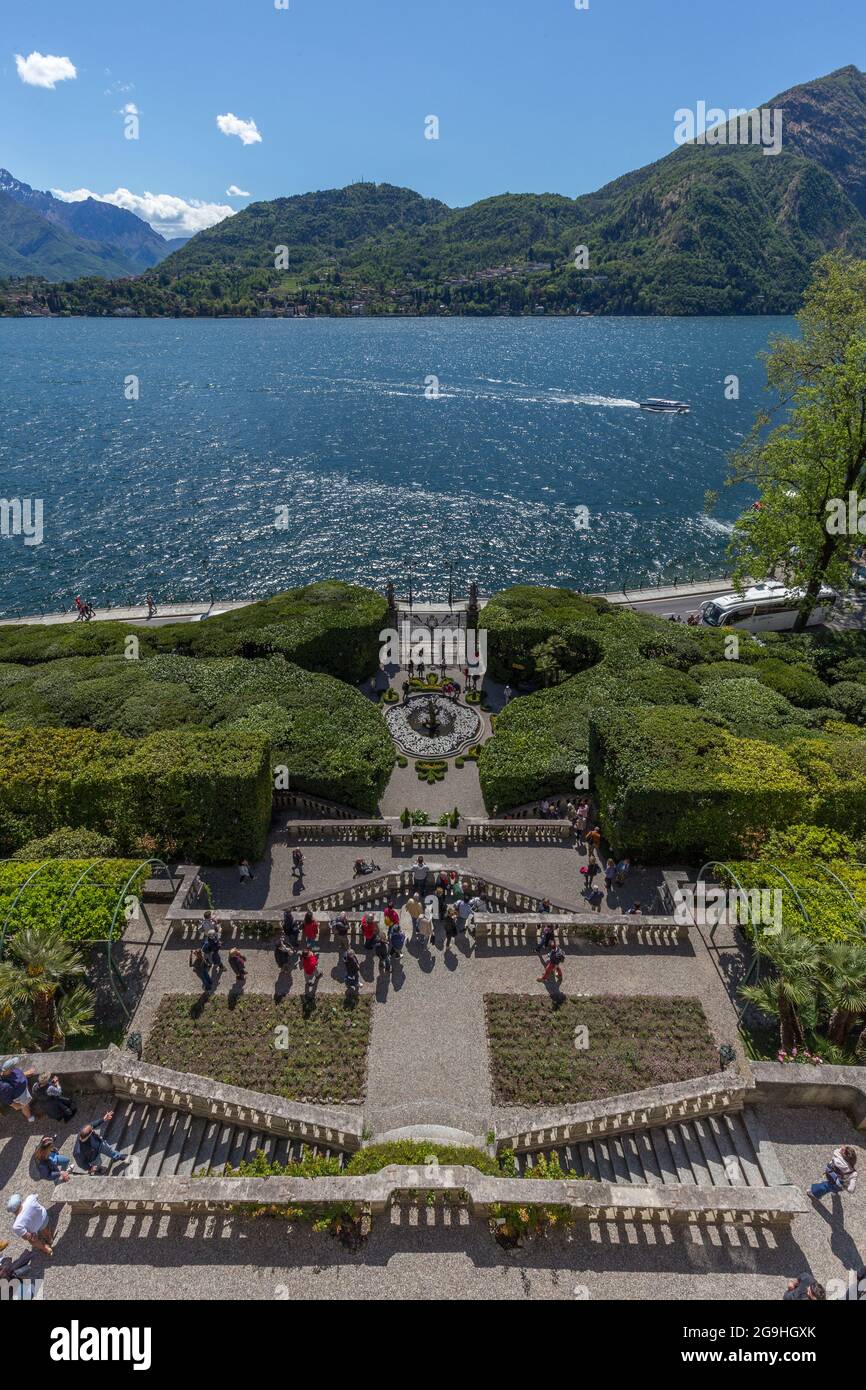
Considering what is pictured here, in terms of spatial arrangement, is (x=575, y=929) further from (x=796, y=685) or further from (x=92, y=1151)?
(x=796, y=685)

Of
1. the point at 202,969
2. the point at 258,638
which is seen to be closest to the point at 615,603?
the point at 258,638

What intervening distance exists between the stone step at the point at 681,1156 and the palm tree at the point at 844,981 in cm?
409

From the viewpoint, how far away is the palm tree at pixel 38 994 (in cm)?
1877

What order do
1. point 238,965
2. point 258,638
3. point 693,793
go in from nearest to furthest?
point 238,965
point 693,793
point 258,638

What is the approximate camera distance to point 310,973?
2194 cm

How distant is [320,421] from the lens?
14112cm

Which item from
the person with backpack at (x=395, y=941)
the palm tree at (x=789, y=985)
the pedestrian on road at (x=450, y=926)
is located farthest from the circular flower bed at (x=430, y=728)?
the palm tree at (x=789, y=985)

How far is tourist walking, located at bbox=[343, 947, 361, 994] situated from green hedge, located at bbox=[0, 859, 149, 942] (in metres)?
7.35

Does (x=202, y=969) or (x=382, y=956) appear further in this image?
(x=382, y=956)

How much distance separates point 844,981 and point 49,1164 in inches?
813

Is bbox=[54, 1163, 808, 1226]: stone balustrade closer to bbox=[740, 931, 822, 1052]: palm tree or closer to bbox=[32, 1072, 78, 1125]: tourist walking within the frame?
bbox=[32, 1072, 78, 1125]: tourist walking
